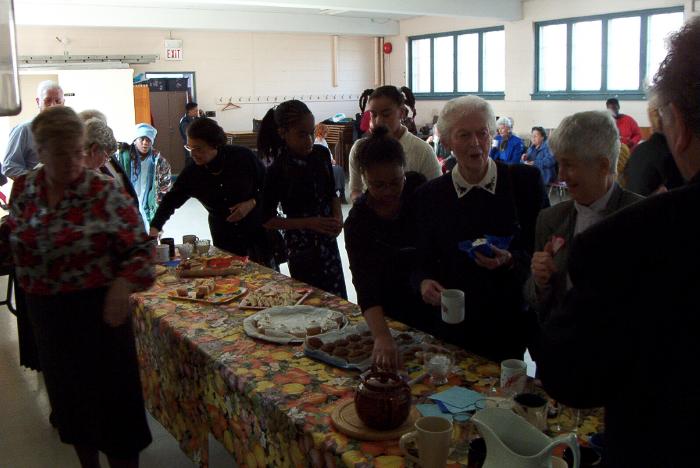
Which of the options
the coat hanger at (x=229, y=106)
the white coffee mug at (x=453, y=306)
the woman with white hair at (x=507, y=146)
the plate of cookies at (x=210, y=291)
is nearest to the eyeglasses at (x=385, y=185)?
the white coffee mug at (x=453, y=306)

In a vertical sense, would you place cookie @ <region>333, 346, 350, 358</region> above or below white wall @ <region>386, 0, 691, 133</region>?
below

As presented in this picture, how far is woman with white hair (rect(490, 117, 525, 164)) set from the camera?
9531 millimetres

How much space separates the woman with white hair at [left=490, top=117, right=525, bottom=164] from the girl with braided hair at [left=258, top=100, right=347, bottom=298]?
21.7 feet

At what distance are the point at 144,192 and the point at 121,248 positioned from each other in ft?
9.56

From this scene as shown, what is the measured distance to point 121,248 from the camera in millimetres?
2121

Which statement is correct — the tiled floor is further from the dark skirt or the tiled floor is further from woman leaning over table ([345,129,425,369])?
woman leaning over table ([345,129,425,369])

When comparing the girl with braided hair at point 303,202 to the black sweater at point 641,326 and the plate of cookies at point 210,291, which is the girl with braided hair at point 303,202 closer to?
the plate of cookies at point 210,291

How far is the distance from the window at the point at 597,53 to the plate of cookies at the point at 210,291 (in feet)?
29.6

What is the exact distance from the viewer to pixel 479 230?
6.96 feet

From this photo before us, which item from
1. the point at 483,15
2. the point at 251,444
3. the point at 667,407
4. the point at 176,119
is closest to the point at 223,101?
the point at 176,119

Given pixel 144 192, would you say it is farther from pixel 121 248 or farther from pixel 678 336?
pixel 678 336

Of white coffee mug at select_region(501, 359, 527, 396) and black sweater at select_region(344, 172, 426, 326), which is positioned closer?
white coffee mug at select_region(501, 359, 527, 396)

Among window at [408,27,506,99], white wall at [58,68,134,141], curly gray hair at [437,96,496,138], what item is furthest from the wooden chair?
curly gray hair at [437,96,496,138]

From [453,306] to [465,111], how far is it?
0.69 m
